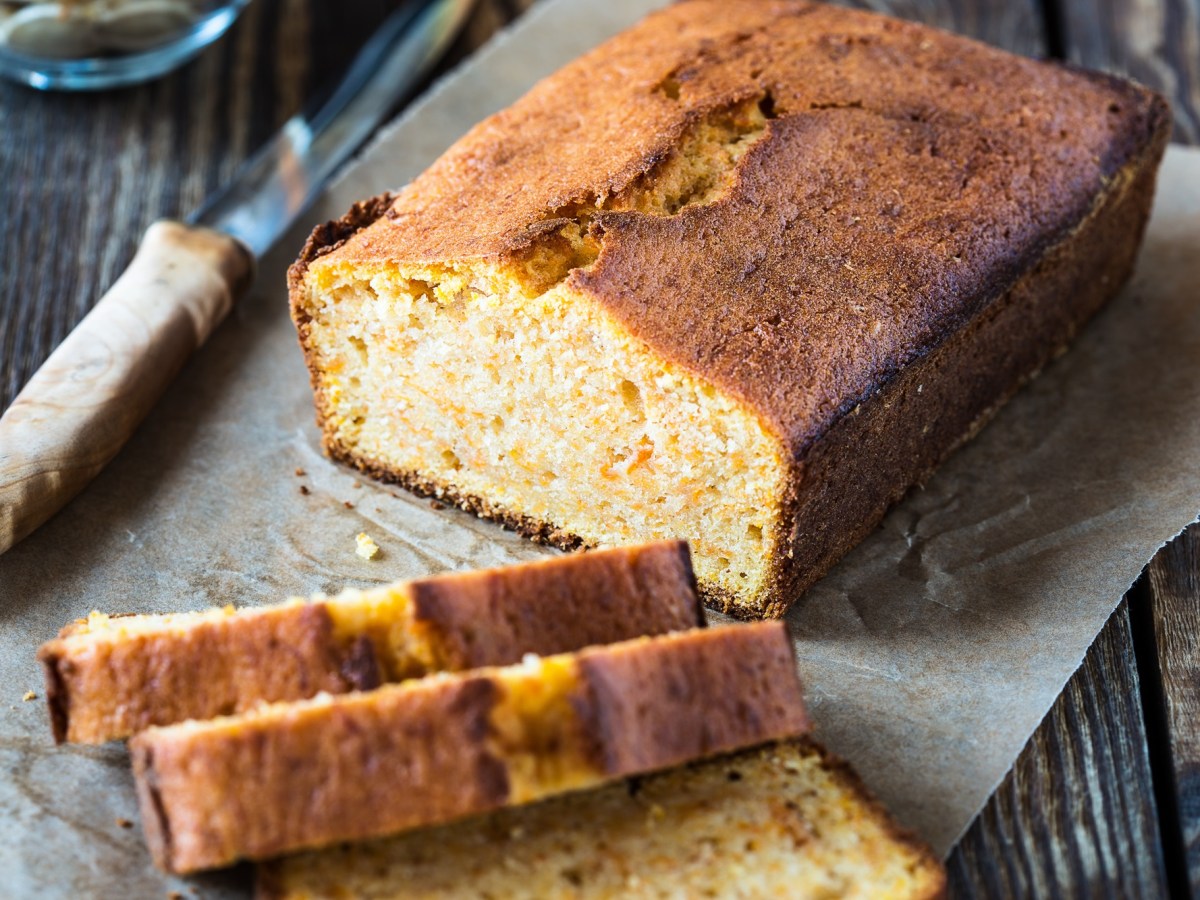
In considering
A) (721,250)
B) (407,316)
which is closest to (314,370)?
(407,316)

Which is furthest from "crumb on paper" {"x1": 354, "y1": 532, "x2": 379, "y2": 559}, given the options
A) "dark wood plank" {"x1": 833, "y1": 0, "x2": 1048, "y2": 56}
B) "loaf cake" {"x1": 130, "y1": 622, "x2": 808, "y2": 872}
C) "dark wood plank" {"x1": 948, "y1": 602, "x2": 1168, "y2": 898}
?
"dark wood plank" {"x1": 833, "y1": 0, "x2": 1048, "y2": 56}

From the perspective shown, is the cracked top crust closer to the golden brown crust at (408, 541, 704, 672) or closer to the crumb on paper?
the golden brown crust at (408, 541, 704, 672)

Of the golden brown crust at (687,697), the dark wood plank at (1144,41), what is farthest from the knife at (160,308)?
the dark wood plank at (1144,41)

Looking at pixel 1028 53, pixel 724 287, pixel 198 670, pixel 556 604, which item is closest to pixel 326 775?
pixel 198 670

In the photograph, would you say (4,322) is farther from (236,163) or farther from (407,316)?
(407,316)

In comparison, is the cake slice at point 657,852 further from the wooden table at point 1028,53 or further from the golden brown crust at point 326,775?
the wooden table at point 1028,53

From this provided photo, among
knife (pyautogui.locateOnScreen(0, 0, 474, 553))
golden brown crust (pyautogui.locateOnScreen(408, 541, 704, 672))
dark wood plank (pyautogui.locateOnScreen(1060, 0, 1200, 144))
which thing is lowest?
knife (pyautogui.locateOnScreen(0, 0, 474, 553))

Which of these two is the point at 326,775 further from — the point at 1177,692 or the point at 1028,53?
the point at 1028,53
